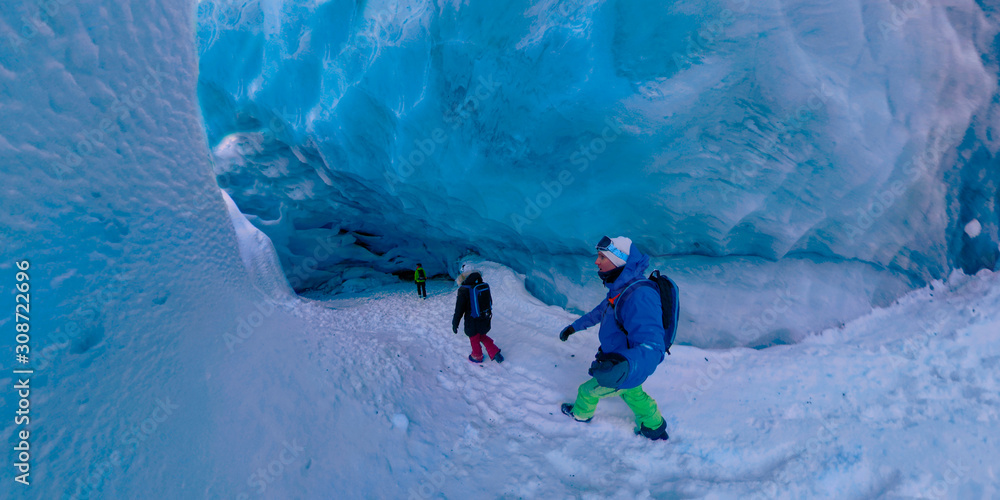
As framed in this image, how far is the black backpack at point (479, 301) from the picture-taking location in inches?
138

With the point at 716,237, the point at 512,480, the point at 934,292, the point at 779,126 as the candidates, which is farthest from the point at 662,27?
the point at 512,480

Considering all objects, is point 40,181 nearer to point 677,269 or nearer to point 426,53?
point 426,53

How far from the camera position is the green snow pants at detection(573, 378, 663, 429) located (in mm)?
2242

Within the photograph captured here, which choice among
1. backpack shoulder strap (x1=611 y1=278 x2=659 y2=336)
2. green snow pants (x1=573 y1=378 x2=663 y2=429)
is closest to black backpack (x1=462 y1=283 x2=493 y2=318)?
green snow pants (x1=573 y1=378 x2=663 y2=429)

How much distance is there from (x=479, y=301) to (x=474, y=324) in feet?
0.72

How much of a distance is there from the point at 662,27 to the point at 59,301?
3822mm

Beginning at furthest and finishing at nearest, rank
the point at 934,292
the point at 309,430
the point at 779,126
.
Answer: the point at 779,126, the point at 934,292, the point at 309,430

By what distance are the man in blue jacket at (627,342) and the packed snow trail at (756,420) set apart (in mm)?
161

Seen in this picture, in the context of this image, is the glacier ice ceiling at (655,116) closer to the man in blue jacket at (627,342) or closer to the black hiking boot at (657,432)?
the man in blue jacket at (627,342)

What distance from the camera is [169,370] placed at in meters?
1.92

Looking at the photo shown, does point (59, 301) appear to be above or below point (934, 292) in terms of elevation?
below

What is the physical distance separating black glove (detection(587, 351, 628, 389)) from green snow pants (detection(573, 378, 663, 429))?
0.29 m

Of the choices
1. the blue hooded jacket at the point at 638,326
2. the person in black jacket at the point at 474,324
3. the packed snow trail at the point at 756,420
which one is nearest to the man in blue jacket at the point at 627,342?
the blue hooded jacket at the point at 638,326

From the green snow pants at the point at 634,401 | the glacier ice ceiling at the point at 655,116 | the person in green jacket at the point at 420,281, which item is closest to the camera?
the green snow pants at the point at 634,401
